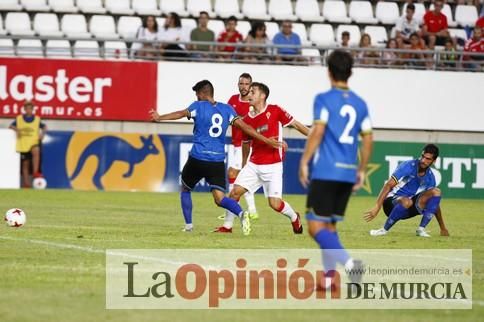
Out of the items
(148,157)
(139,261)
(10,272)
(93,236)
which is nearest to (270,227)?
(93,236)

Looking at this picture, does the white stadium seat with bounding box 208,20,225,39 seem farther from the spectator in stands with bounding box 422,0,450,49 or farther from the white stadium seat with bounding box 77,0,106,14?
the spectator in stands with bounding box 422,0,450,49

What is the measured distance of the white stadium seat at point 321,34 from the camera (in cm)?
3191

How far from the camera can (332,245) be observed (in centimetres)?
958

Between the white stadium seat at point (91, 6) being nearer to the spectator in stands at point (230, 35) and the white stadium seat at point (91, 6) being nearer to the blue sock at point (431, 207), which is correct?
the spectator in stands at point (230, 35)

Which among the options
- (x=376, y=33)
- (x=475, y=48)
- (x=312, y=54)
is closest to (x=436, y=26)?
(x=475, y=48)

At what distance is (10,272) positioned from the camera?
1087 centimetres

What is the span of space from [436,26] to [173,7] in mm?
6834

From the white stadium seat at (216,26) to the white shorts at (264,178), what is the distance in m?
14.1

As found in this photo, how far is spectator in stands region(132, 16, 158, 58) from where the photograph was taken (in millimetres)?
28766

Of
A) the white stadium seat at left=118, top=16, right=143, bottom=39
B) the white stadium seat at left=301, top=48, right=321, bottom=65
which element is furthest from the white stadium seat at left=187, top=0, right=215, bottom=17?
the white stadium seat at left=301, top=48, right=321, bottom=65

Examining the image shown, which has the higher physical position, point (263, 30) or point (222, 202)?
point (263, 30)

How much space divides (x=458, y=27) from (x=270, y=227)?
1676 cm

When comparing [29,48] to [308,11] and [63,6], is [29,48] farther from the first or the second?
[308,11]

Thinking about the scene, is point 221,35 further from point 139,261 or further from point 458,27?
point 139,261
